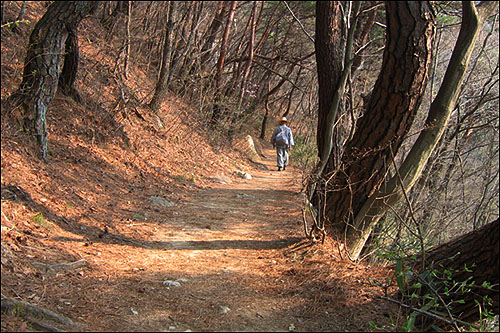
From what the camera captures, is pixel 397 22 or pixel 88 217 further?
pixel 88 217

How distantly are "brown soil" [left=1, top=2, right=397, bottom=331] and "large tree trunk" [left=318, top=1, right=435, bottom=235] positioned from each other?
724 millimetres

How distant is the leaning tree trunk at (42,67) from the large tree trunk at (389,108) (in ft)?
14.4

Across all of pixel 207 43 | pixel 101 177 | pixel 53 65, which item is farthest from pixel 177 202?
pixel 207 43

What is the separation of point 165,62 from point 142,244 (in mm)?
6795

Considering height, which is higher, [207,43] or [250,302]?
[207,43]

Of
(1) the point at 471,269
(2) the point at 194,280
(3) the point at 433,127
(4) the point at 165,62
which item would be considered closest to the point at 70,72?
(4) the point at 165,62

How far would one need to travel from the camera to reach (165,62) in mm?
11391

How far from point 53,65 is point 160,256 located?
11.2 ft

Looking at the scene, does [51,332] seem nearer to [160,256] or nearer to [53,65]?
[160,256]

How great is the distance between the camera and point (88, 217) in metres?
5.91

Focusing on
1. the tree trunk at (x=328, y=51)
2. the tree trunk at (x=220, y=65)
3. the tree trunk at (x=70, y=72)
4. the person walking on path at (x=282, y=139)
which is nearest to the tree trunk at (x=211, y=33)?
the tree trunk at (x=220, y=65)

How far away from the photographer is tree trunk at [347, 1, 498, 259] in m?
4.84

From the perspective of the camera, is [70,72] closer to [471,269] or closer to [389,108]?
[389,108]

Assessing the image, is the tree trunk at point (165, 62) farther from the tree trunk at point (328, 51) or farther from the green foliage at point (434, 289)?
the green foliage at point (434, 289)
